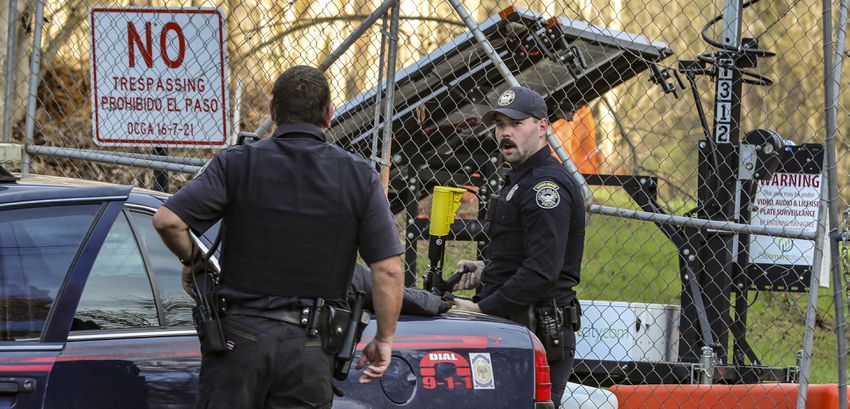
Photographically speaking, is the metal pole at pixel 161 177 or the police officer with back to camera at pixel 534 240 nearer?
the police officer with back to camera at pixel 534 240

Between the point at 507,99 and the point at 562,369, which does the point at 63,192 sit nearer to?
the point at 507,99

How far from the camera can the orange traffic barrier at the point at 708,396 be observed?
5984 millimetres

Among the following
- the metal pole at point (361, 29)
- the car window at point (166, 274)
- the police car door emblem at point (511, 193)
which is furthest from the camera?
the metal pole at point (361, 29)

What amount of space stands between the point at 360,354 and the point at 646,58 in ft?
11.7

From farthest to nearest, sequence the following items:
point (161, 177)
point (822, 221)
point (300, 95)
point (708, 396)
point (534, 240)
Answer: point (161, 177), point (708, 396), point (822, 221), point (534, 240), point (300, 95)

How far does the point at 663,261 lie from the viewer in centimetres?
1484

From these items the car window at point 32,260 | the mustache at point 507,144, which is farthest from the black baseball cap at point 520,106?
the car window at point 32,260

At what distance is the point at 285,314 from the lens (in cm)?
355

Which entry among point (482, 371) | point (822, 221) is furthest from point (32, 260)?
point (822, 221)

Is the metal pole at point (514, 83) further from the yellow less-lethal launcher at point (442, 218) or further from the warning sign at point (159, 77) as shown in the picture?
the warning sign at point (159, 77)

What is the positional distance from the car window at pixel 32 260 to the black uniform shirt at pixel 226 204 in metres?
0.41

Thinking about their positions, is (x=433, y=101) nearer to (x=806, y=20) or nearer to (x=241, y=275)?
(x=241, y=275)

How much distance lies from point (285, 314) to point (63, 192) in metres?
0.86

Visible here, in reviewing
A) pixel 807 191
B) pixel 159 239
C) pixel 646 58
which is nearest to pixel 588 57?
pixel 646 58
